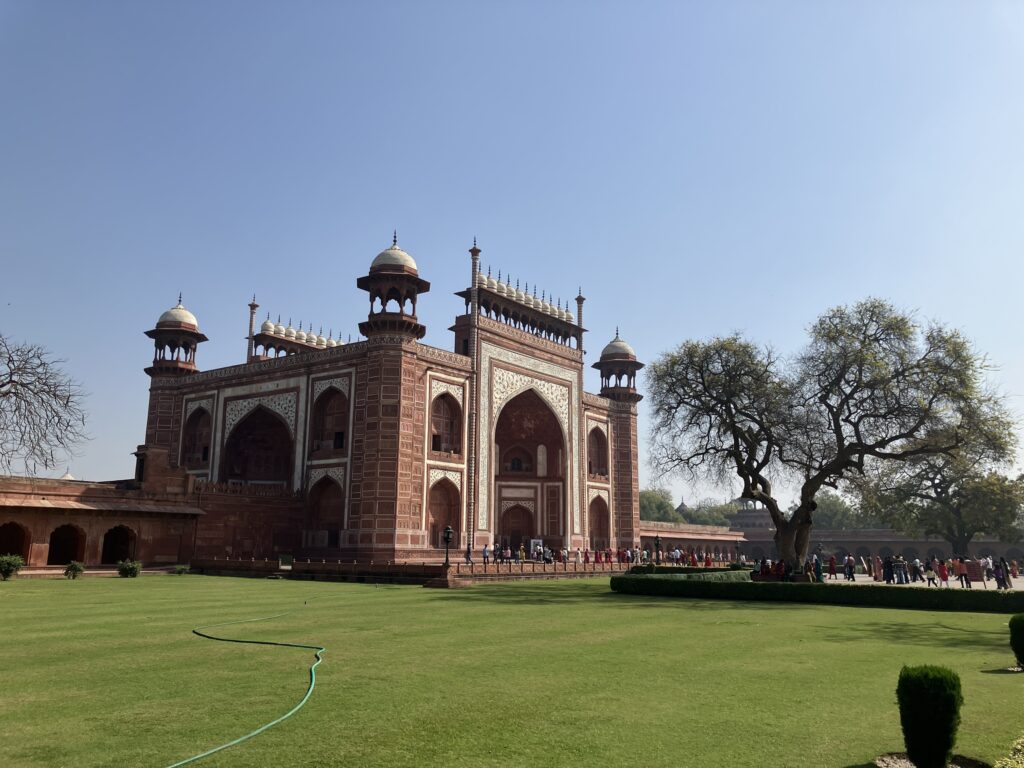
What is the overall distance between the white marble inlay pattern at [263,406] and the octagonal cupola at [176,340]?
4294 millimetres

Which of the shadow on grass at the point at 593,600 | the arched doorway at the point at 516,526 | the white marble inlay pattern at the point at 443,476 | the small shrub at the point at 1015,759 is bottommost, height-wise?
the shadow on grass at the point at 593,600

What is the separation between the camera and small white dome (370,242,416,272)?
3531 cm

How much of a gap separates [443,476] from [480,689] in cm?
2966

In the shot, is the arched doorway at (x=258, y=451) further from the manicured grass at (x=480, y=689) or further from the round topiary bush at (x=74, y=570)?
the manicured grass at (x=480, y=689)

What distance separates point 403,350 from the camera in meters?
34.8

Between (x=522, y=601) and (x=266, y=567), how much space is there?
1343 cm

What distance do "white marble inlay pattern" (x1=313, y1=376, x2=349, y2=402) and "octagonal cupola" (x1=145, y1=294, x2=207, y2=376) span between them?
31.9 feet

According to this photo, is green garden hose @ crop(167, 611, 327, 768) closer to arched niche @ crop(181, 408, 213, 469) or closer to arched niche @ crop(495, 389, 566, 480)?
arched niche @ crop(181, 408, 213, 469)

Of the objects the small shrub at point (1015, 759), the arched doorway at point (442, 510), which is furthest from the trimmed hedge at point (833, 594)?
the arched doorway at point (442, 510)

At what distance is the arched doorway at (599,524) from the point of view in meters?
47.1

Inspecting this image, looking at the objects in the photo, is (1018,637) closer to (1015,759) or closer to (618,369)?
(1015,759)

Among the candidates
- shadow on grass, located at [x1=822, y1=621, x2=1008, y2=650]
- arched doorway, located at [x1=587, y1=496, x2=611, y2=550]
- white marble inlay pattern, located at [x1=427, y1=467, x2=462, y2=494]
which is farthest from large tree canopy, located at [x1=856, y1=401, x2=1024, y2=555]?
shadow on grass, located at [x1=822, y1=621, x2=1008, y2=650]

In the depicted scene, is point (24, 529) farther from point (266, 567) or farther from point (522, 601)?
point (522, 601)

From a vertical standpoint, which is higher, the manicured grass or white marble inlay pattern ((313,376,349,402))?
white marble inlay pattern ((313,376,349,402))
